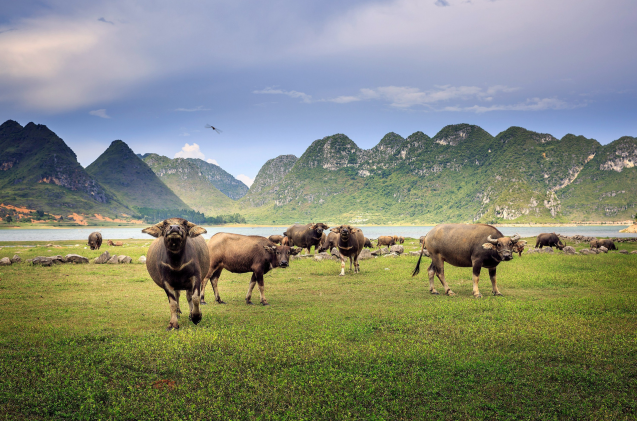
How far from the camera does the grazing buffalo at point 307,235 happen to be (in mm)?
30500

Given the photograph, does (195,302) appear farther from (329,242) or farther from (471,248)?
(329,242)

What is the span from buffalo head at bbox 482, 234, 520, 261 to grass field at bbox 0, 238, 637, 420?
1868 mm

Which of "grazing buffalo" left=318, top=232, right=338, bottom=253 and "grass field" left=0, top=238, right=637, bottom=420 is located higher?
"grazing buffalo" left=318, top=232, right=338, bottom=253

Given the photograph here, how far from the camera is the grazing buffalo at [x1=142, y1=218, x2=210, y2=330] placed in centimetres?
1005

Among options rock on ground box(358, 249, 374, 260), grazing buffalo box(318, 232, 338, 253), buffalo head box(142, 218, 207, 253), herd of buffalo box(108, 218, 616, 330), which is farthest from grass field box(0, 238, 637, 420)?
grazing buffalo box(318, 232, 338, 253)

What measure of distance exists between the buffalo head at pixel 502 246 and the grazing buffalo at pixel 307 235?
16242 millimetres

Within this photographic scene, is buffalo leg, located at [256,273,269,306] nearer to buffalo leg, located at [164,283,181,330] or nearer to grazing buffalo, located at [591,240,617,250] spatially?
buffalo leg, located at [164,283,181,330]

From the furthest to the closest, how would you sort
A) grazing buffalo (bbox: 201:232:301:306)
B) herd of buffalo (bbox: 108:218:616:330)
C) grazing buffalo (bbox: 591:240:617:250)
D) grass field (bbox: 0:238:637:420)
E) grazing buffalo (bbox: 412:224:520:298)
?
grazing buffalo (bbox: 591:240:617:250) < grazing buffalo (bbox: 412:224:520:298) < grazing buffalo (bbox: 201:232:301:306) < herd of buffalo (bbox: 108:218:616:330) < grass field (bbox: 0:238:637:420)

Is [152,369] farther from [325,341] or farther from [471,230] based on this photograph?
[471,230]

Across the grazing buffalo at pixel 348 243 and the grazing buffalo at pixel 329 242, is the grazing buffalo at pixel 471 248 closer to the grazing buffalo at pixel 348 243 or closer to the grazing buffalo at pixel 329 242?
the grazing buffalo at pixel 348 243

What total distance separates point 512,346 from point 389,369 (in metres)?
3.76

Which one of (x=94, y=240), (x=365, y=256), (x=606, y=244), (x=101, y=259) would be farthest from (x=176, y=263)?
(x=606, y=244)

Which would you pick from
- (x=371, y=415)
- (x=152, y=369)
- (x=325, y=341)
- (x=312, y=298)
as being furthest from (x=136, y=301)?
(x=371, y=415)

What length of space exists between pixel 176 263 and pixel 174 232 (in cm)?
109
